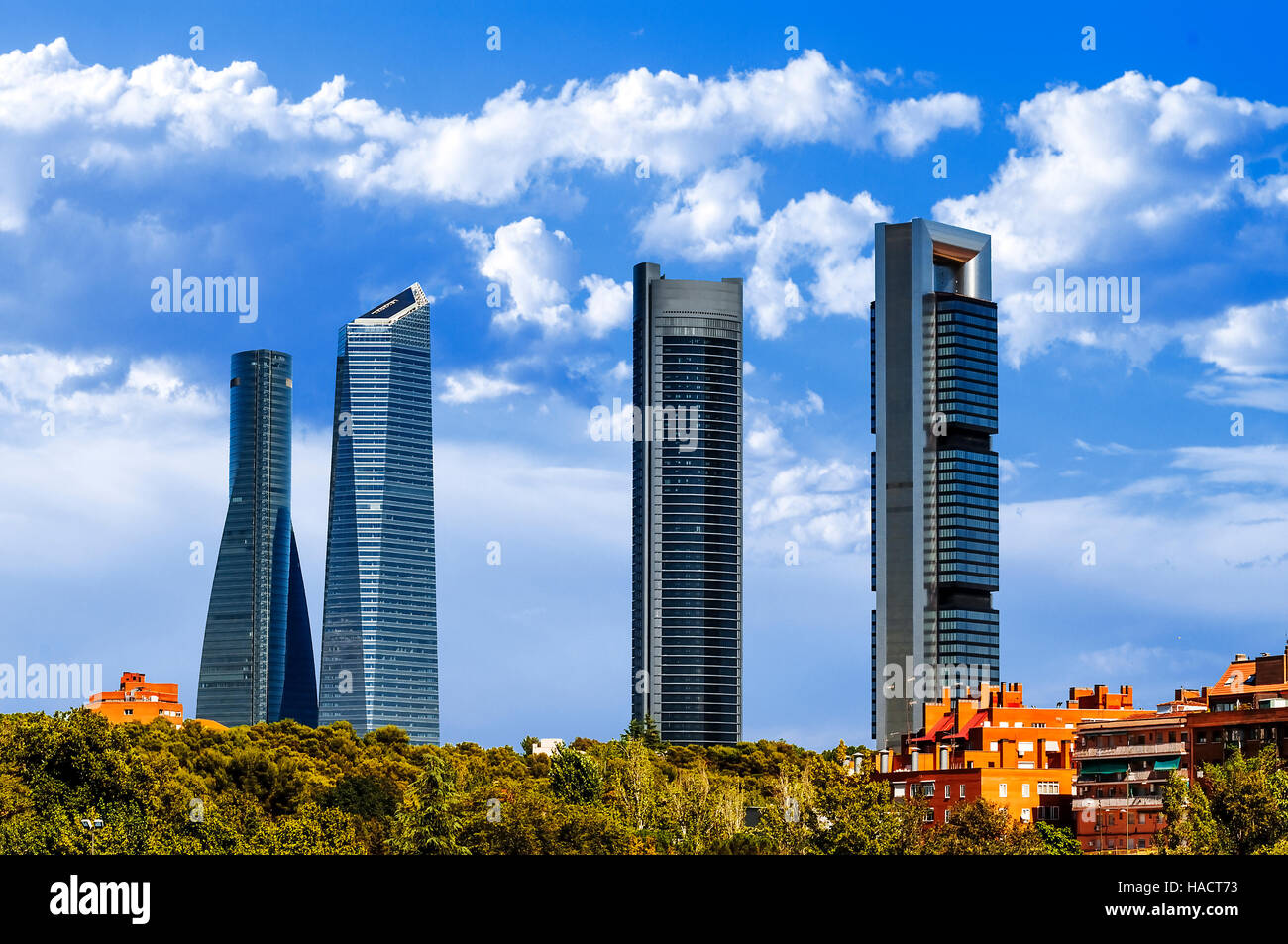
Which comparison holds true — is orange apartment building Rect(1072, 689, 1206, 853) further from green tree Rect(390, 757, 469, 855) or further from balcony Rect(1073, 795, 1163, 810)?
green tree Rect(390, 757, 469, 855)

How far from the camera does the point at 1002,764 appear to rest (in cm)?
15162

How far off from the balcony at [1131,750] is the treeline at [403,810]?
11.1m

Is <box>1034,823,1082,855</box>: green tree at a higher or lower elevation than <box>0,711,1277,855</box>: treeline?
lower

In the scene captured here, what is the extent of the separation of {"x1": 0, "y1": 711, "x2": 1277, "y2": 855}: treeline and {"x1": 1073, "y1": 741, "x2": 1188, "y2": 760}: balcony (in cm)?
1105

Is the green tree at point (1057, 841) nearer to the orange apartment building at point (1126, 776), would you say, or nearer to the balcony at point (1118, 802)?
the orange apartment building at point (1126, 776)

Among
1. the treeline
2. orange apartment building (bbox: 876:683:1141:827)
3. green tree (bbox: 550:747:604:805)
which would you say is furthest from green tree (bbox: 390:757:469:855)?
orange apartment building (bbox: 876:683:1141:827)

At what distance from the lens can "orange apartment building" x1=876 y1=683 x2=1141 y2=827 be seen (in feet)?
493

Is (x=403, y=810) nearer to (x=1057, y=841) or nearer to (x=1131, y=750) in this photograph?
(x=1057, y=841)

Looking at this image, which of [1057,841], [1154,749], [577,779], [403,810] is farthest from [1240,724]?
[403,810]

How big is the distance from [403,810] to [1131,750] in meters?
63.9
